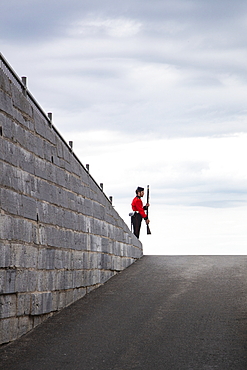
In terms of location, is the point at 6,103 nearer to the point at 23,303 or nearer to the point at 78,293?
the point at 23,303

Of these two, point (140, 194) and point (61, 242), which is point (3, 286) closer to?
point (61, 242)

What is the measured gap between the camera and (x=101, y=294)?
1164 centimetres

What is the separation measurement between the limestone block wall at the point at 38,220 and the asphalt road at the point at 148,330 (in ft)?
1.40

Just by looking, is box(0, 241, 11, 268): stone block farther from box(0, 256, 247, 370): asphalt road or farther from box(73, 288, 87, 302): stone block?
box(73, 288, 87, 302): stone block

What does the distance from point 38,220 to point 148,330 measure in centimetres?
275

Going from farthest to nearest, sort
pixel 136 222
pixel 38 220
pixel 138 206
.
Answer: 1. pixel 136 222
2. pixel 138 206
3. pixel 38 220

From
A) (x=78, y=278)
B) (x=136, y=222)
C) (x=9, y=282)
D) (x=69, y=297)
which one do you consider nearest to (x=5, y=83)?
(x=9, y=282)

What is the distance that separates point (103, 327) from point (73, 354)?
58.2 inches

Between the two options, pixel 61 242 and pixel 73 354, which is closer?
pixel 73 354

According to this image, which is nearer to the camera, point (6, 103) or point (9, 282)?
point (9, 282)

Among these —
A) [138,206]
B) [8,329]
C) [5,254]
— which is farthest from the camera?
[138,206]

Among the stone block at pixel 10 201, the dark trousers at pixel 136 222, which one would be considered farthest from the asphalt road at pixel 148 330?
the dark trousers at pixel 136 222

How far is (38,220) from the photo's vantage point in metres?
9.06

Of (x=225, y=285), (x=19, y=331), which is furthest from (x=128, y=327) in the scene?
(x=225, y=285)
